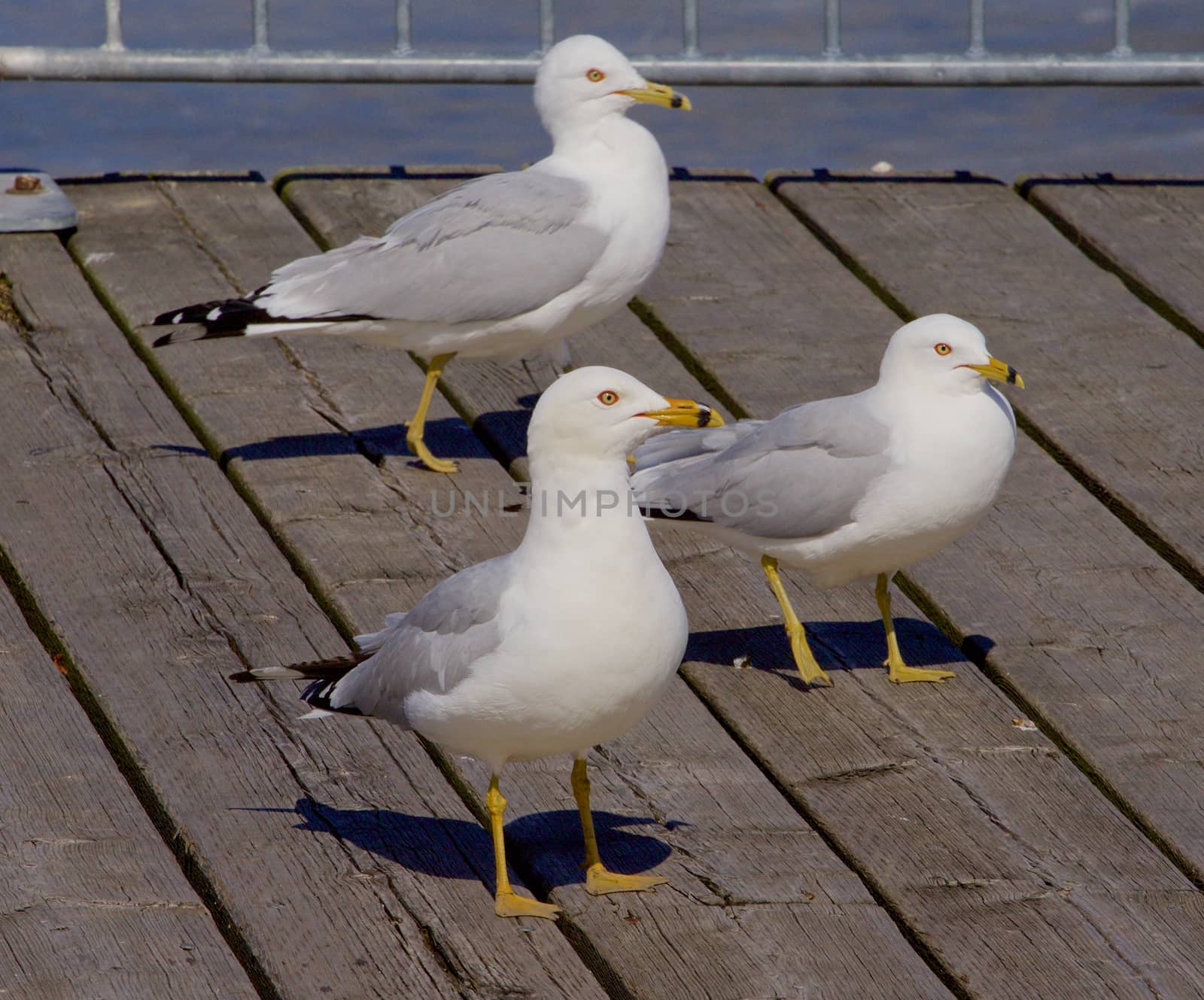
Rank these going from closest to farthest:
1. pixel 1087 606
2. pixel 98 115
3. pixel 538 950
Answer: pixel 538 950
pixel 1087 606
pixel 98 115

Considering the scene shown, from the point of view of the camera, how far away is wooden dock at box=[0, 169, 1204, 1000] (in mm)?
3406

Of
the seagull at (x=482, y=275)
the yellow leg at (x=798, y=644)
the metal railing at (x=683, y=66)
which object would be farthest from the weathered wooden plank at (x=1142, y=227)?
the yellow leg at (x=798, y=644)

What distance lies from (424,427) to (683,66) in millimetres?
1814

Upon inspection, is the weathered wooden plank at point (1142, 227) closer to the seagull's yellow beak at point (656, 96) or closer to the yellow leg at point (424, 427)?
the seagull's yellow beak at point (656, 96)

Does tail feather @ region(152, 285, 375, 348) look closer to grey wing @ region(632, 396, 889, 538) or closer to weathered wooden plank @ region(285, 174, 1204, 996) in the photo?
weathered wooden plank @ region(285, 174, 1204, 996)

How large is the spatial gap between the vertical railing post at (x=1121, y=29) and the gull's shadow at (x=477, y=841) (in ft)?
13.0

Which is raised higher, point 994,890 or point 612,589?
point 612,589

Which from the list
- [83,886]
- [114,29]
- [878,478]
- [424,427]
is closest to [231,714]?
[83,886]

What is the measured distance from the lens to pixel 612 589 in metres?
3.39

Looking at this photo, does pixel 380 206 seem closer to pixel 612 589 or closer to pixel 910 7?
pixel 612 589

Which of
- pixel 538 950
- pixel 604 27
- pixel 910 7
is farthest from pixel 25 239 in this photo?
pixel 910 7

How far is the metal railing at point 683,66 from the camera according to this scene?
21.5 feet

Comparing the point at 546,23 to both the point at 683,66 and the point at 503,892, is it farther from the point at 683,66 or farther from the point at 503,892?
the point at 503,892

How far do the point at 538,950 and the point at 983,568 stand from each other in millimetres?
1868
